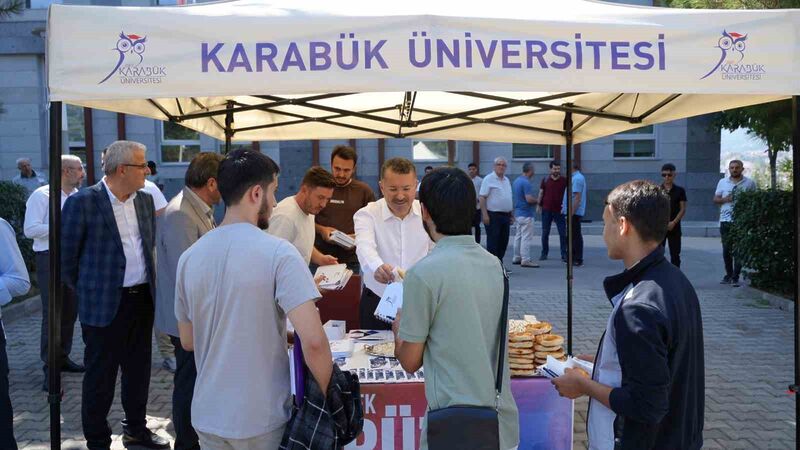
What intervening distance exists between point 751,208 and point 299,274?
8333mm

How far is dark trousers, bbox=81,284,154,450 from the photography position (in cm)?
392

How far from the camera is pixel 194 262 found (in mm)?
2324

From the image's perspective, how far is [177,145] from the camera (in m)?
17.8

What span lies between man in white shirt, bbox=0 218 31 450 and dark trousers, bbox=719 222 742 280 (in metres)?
9.14

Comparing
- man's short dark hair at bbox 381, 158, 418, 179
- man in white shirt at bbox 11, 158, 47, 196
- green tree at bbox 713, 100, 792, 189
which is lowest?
man's short dark hair at bbox 381, 158, 418, 179

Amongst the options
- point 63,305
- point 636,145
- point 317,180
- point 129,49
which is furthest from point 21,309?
point 636,145

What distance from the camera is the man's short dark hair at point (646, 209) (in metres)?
2.17

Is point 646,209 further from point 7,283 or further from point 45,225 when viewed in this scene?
point 45,225

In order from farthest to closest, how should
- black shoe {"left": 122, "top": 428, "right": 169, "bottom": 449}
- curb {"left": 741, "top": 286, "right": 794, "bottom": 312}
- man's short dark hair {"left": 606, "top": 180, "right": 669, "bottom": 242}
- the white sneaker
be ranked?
curb {"left": 741, "top": 286, "right": 794, "bottom": 312} < the white sneaker < black shoe {"left": 122, "top": 428, "right": 169, "bottom": 449} < man's short dark hair {"left": 606, "top": 180, "right": 669, "bottom": 242}

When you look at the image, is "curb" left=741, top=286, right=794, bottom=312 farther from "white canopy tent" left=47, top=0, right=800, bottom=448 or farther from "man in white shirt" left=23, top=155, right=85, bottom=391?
"man in white shirt" left=23, top=155, right=85, bottom=391

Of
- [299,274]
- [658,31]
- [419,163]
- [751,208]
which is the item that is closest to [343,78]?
[299,274]

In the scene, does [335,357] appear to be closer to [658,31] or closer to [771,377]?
[658,31]

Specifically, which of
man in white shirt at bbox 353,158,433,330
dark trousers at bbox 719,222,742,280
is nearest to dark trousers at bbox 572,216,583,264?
dark trousers at bbox 719,222,742,280

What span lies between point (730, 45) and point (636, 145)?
1564 cm
